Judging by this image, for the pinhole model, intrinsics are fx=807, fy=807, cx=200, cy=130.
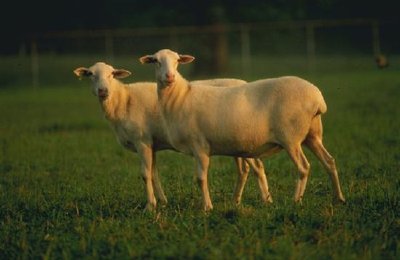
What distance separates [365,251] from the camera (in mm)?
6273

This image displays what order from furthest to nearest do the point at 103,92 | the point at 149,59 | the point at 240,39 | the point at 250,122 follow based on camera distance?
1. the point at 240,39
2. the point at 103,92
3. the point at 149,59
4. the point at 250,122

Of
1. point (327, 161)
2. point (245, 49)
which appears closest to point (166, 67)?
point (327, 161)

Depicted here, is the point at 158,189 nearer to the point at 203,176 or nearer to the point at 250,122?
the point at 203,176

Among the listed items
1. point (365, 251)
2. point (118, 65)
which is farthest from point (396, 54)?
point (365, 251)

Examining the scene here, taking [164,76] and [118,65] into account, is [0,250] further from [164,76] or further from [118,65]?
[118,65]

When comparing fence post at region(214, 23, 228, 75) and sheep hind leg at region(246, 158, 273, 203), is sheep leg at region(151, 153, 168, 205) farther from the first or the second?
fence post at region(214, 23, 228, 75)

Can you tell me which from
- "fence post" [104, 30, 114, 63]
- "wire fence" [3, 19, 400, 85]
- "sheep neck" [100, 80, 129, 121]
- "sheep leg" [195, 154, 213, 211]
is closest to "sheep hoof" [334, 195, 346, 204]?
"sheep leg" [195, 154, 213, 211]

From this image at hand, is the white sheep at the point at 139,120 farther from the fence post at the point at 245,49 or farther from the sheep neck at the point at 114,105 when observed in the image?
the fence post at the point at 245,49

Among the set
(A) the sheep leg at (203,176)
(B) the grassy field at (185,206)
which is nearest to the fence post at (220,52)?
(B) the grassy field at (185,206)

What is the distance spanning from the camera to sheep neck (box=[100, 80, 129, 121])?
32.0 ft

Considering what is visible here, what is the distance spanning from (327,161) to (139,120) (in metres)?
2.38

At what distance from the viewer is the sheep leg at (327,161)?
8.45 m

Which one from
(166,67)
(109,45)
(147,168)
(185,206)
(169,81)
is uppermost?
(109,45)

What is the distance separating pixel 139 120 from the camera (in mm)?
9664
